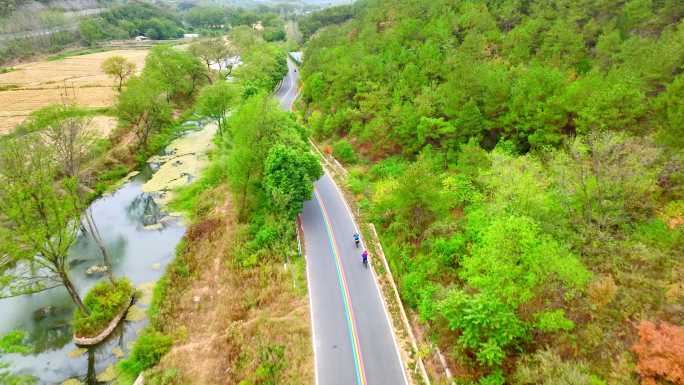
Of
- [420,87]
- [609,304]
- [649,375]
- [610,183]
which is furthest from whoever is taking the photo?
[420,87]

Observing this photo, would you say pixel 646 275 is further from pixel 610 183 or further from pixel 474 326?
pixel 474 326

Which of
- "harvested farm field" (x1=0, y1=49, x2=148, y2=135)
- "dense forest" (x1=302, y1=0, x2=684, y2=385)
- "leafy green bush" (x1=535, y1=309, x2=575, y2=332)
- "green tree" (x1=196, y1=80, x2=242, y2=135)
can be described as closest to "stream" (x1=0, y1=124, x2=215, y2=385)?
"green tree" (x1=196, y1=80, x2=242, y2=135)

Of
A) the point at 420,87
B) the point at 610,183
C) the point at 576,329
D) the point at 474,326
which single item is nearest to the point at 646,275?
the point at 576,329

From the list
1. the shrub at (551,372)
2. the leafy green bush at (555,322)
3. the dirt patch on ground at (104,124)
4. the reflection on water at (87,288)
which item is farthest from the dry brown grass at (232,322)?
the dirt patch on ground at (104,124)

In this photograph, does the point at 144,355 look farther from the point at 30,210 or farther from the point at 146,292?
the point at 30,210

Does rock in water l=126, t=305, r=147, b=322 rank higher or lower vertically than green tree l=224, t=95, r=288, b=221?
lower

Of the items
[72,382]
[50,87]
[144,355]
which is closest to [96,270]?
[72,382]

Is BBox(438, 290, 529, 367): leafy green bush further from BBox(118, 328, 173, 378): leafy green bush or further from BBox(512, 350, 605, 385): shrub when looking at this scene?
BBox(118, 328, 173, 378): leafy green bush
